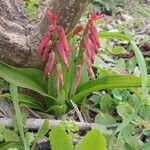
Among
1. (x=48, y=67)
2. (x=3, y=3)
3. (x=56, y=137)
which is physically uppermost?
(x=3, y=3)

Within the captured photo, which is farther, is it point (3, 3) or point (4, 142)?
point (3, 3)

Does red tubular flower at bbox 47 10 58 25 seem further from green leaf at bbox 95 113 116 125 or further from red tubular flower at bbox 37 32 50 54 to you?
green leaf at bbox 95 113 116 125

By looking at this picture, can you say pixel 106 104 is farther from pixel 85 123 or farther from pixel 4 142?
pixel 4 142

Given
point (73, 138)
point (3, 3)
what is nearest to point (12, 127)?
point (73, 138)

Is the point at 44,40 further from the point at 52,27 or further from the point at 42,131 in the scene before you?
the point at 42,131

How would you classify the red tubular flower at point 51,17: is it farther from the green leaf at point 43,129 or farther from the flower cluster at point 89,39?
the green leaf at point 43,129

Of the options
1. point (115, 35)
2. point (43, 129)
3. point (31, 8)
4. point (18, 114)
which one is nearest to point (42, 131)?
point (43, 129)
